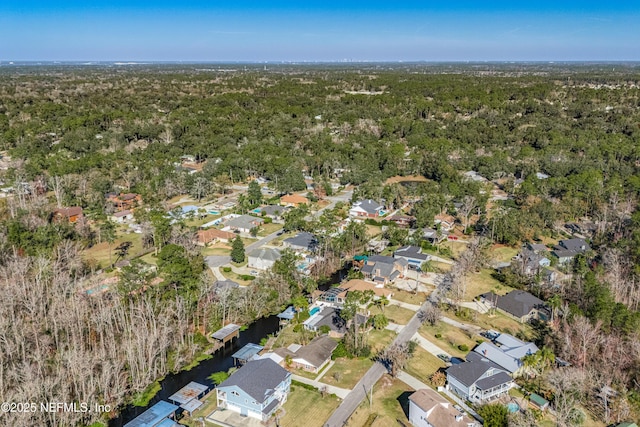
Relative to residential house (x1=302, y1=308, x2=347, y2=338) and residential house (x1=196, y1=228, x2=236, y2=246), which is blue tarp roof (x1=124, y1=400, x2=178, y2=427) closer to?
residential house (x1=302, y1=308, x2=347, y2=338)

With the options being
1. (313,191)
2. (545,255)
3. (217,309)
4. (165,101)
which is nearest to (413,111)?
(313,191)

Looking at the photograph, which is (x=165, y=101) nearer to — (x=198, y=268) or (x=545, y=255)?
(x=198, y=268)

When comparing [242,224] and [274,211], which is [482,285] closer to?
[242,224]

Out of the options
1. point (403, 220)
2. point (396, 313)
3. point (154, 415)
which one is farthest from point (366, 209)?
point (154, 415)

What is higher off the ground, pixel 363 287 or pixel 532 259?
pixel 532 259

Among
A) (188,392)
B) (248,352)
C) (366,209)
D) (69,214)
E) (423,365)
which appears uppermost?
(69,214)

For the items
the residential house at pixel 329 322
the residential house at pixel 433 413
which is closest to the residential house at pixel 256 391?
the residential house at pixel 433 413

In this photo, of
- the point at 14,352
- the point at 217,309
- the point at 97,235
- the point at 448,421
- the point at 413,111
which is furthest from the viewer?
the point at 413,111
